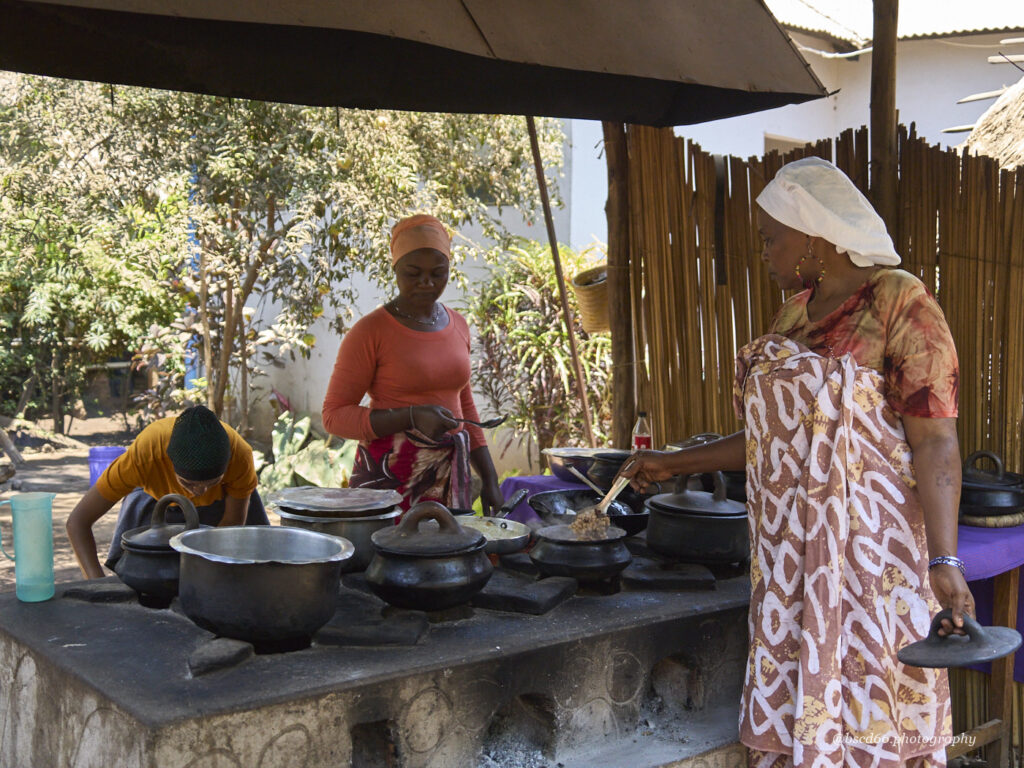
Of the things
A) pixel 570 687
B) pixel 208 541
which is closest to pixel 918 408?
pixel 570 687

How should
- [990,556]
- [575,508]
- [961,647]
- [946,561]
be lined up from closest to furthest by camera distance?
[961,647], [946,561], [990,556], [575,508]

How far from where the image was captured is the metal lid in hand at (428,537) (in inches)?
91.3

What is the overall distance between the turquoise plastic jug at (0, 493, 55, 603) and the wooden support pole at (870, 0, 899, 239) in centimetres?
302

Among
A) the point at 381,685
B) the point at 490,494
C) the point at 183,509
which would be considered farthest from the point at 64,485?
the point at 381,685

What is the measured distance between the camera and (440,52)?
126 inches

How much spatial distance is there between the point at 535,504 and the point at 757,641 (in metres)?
1.08

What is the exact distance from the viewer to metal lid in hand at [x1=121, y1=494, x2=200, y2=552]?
2.43 m

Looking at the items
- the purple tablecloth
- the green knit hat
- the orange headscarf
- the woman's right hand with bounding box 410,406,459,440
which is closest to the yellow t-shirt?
the green knit hat

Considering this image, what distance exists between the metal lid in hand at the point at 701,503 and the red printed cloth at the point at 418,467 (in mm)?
925

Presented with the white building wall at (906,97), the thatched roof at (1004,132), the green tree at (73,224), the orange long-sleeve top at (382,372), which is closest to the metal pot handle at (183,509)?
the orange long-sleeve top at (382,372)

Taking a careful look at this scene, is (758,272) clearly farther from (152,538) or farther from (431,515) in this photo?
(152,538)

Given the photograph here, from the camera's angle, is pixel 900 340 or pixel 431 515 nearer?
pixel 900 340

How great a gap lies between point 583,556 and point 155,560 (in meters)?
1.13

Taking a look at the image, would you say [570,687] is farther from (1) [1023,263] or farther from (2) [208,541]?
(1) [1023,263]
